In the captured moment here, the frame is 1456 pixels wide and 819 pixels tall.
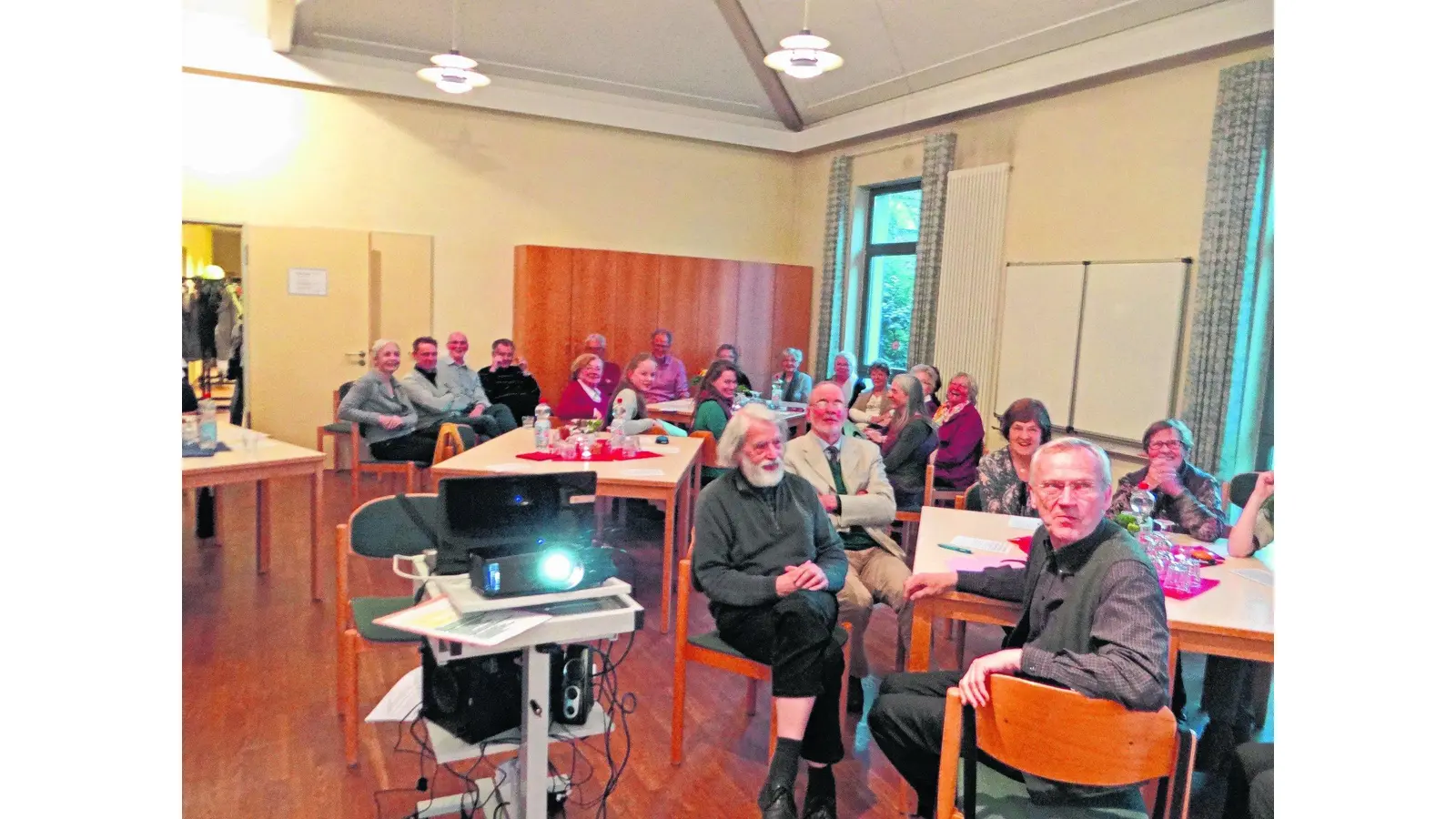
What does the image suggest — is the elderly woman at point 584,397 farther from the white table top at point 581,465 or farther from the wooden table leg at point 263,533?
the wooden table leg at point 263,533

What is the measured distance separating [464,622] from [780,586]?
3.74ft

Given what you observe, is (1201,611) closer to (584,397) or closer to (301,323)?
(584,397)

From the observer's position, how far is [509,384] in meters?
7.96

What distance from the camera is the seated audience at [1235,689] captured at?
3002 mm

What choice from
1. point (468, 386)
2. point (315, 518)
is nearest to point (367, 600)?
point (315, 518)

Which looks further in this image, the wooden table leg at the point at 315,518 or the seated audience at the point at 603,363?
the seated audience at the point at 603,363

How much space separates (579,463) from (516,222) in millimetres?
5140

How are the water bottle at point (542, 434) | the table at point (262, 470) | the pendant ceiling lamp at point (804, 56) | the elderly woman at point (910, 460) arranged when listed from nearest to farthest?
1. the table at point (262, 470)
2. the water bottle at point (542, 434)
3. the elderly woman at point (910, 460)
4. the pendant ceiling lamp at point (804, 56)

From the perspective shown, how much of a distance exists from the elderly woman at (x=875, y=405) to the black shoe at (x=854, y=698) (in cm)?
351

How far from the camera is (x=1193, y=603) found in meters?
2.64

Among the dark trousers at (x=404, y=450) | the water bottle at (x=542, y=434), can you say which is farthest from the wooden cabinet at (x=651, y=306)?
the water bottle at (x=542, y=434)
